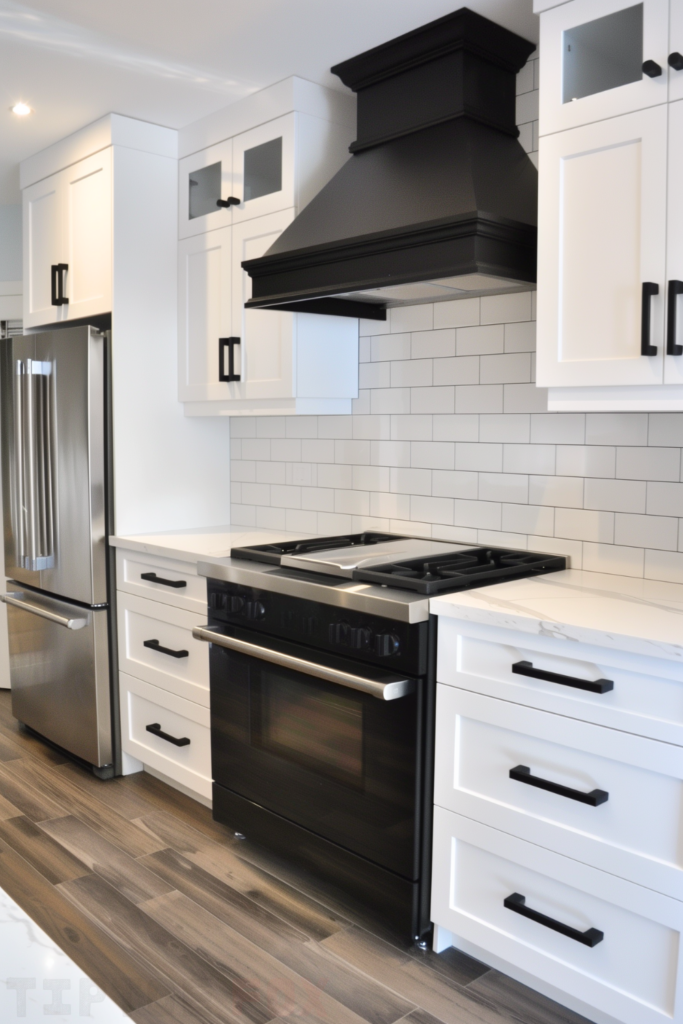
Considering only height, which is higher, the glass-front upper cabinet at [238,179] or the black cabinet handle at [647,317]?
the glass-front upper cabinet at [238,179]

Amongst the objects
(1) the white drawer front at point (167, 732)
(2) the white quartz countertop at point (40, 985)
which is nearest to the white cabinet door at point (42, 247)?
(1) the white drawer front at point (167, 732)

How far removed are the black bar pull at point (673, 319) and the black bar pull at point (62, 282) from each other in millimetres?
2601

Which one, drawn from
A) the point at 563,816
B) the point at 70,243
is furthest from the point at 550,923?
the point at 70,243

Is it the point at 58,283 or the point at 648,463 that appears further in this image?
the point at 58,283

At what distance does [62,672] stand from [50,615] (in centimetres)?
25

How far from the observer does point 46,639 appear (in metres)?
3.57

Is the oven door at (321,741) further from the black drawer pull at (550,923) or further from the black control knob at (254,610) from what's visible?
the black drawer pull at (550,923)

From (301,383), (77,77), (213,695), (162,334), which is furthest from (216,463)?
(77,77)

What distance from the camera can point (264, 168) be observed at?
9.87ft

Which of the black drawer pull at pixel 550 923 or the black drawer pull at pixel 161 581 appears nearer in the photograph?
the black drawer pull at pixel 550 923

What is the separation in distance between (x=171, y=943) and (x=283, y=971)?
1.08ft

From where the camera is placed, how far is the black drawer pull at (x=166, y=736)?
302cm

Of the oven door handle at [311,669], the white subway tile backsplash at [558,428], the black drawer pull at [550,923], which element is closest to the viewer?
the black drawer pull at [550,923]

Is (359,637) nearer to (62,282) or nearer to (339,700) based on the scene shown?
(339,700)
